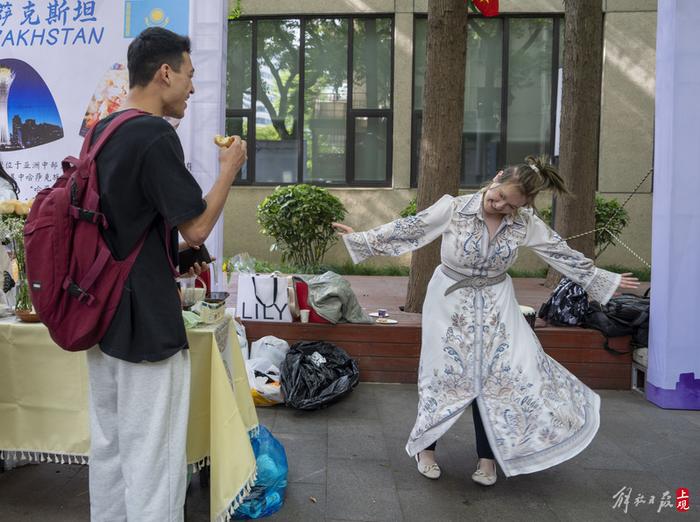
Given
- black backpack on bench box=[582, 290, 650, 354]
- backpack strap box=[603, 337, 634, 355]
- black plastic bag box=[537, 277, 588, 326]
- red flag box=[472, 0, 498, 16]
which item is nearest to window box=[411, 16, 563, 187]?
red flag box=[472, 0, 498, 16]

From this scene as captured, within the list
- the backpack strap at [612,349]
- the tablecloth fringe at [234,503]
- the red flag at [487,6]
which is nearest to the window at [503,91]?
the red flag at [487,6]

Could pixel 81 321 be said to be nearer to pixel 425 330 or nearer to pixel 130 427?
pixel 130 427

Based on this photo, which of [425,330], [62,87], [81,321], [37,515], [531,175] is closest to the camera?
[81,321]

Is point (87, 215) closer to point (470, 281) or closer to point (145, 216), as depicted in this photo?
point (145, 216)

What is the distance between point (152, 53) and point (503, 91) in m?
10.1

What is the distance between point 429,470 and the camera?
357 centimetres

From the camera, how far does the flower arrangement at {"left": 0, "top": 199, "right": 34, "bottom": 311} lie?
2.98 metres

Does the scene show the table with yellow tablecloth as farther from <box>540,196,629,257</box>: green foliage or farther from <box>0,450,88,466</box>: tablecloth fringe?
<box>540,196,629,257</box>: green foliage

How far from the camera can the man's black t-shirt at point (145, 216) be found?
1888mm

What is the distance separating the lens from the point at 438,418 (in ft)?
11.1

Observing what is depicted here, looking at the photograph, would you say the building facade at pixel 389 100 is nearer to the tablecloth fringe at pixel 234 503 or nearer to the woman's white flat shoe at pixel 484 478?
the woman's white flat shoe at pixel 484 478

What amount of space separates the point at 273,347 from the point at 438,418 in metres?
1.88

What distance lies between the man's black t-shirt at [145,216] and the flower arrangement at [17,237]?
123 centimetres

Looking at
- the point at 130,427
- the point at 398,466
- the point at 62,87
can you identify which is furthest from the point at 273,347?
the point at 130,427
